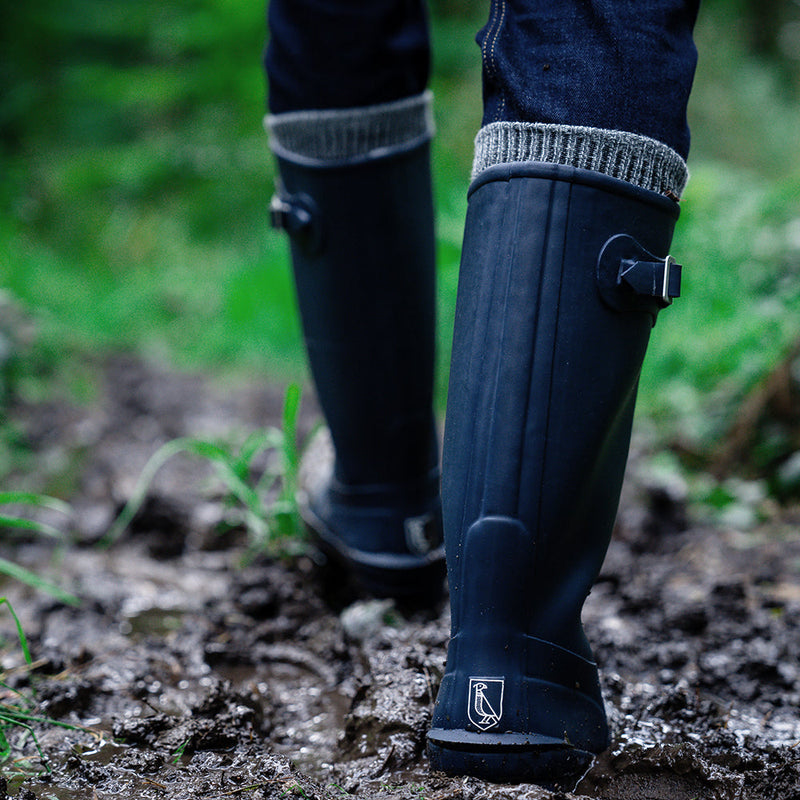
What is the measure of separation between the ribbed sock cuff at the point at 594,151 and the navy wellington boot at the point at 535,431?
2cm

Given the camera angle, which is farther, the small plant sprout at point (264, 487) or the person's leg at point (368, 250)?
the small plant sprout at point (264, 487)

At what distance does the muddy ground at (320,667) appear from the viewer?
86 cm

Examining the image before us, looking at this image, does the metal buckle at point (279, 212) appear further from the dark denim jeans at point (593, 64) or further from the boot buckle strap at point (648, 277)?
the boot buckle strap at point (648, 277)

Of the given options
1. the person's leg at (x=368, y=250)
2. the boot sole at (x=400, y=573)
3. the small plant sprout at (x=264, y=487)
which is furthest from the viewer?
the small plant sprout at (x=264, y=487)

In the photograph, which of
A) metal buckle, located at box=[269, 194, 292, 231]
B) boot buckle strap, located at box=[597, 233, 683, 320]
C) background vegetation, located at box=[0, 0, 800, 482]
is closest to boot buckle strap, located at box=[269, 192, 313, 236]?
metal buckle, located at box=[269, 194, 292, 231]

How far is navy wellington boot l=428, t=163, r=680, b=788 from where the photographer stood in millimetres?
804

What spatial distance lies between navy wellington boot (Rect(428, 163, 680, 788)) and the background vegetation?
1.45 meters

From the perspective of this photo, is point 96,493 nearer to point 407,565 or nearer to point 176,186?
point 407,565

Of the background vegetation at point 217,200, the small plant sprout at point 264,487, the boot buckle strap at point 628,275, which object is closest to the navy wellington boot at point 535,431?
the boot buckle strap at point 628,275

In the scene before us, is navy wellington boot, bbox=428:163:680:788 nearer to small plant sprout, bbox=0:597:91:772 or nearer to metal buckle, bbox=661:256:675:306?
metal buckle, bbox=661:256:675:306

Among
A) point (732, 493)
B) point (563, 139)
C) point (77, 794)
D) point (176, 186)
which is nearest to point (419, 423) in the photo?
point (563, 139)

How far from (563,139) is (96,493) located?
1720mm

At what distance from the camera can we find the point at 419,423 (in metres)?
1.30

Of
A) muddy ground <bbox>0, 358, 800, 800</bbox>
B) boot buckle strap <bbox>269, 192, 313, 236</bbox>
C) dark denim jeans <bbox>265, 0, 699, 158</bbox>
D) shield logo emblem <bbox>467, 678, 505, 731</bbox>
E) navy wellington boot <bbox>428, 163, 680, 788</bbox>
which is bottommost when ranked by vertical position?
muddy ground <bbox>0, 358, 800, 800</bbox>
